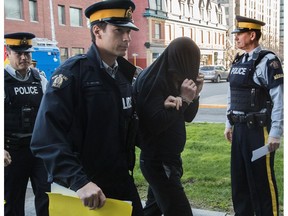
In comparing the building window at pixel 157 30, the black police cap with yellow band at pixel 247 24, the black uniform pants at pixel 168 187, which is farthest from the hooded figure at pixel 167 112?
the building window at pixel 157 30

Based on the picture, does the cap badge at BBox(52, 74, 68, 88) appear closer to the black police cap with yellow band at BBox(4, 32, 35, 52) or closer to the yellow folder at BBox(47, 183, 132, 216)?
the yellow folder at BBox(47, 183, 132, 216)

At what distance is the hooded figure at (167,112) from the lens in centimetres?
240

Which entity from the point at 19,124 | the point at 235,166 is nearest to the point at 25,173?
the point at 19,124

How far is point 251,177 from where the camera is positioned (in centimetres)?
306

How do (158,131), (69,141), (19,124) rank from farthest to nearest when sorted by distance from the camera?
(19,124) < (158,131) < (69,141)

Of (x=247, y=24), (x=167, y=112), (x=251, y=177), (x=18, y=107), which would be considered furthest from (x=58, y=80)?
(x=247, y=24)

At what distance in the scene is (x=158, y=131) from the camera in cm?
243

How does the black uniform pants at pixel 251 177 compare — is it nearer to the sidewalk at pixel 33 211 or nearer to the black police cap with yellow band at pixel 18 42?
the sidewalk at pixel 33 211

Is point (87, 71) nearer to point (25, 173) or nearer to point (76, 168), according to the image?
point (76, 168)

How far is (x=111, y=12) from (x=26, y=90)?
165 cm

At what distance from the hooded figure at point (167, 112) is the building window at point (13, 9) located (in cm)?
2147

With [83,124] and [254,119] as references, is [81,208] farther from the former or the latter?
[254,119]

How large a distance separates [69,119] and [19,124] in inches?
63.9

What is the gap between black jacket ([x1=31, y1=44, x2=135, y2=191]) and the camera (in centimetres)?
165
